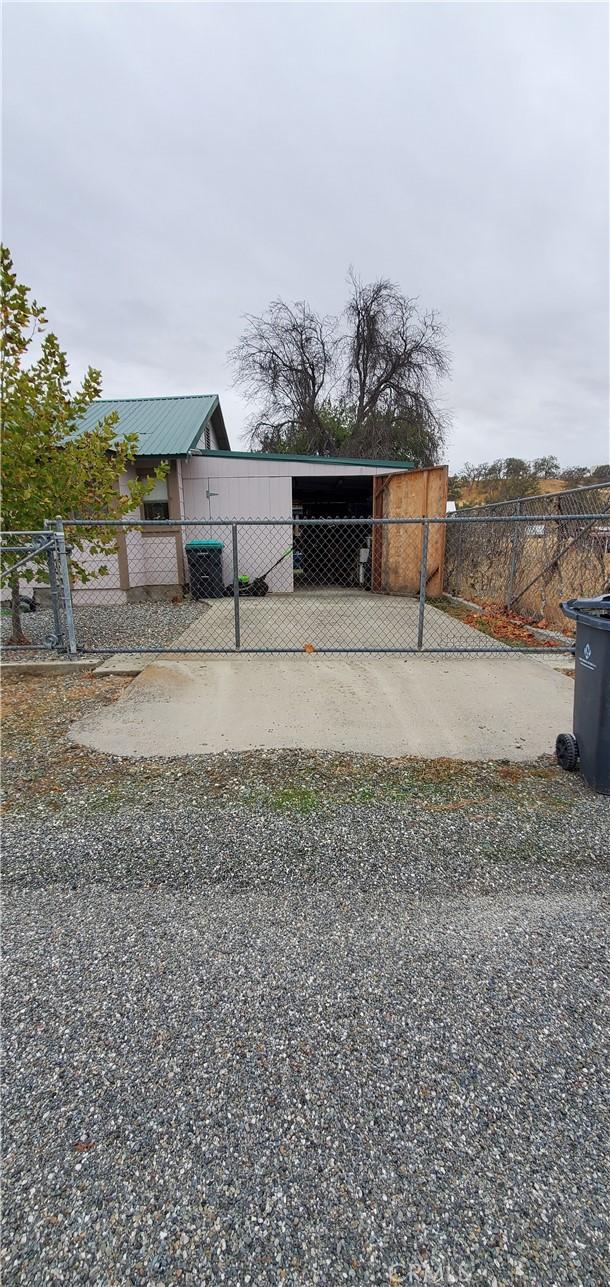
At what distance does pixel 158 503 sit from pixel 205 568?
1.62m

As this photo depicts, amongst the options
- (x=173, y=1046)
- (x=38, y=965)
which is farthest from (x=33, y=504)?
(x=173, y=1046)

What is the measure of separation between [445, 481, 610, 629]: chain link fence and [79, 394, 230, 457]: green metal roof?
5.54 metres

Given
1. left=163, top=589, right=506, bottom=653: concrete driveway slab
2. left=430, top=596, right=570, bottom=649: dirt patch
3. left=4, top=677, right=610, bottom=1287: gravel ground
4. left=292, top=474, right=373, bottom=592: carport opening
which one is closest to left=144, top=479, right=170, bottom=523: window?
left=163, top=589, right=506, bottom=653: concrete driveway slab

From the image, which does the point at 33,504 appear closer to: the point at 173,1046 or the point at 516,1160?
the point at 173,1046

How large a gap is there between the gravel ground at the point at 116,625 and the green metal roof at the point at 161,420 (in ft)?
9.76

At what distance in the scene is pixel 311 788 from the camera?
3.20m

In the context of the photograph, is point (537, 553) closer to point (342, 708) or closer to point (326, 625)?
point (326, 625)

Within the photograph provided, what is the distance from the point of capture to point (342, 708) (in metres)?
A: 4.57

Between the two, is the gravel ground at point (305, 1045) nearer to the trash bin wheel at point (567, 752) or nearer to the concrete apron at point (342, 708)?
the trash bin wheel at point (567, 752)

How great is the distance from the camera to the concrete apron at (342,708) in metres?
3.87

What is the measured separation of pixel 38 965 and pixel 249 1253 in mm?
1147

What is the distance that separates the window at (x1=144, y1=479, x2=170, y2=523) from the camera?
423 inches

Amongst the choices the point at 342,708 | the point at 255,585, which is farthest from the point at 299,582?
the point at 342,708

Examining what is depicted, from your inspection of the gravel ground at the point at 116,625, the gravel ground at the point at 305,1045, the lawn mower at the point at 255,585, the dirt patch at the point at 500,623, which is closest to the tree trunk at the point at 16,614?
the gravel ground at the point at 116,625
